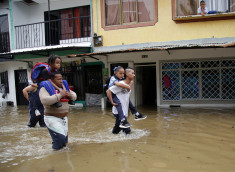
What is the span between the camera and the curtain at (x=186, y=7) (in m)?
9.10

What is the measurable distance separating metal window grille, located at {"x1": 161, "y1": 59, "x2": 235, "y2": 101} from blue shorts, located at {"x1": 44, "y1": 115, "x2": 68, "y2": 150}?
699 centimetres

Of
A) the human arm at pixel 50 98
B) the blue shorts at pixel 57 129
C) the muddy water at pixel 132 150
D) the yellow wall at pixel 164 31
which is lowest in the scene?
the muddy water at pixel 132 150

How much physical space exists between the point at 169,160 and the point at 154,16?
7499mm

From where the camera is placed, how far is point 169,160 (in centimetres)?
336

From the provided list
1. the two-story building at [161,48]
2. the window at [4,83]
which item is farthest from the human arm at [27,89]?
the window at [4,83]

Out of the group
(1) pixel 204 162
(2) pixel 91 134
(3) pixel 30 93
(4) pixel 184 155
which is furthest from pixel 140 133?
(3) pixel 30 93

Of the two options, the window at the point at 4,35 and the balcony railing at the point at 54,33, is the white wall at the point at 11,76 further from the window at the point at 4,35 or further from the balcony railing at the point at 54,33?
the balcony railing at the point at 54,33

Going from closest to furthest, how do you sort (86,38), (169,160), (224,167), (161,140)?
1. (224,167)
2. (169,160)
3. (161,140)
4. (86,38)

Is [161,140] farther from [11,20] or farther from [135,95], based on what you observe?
[11,20]

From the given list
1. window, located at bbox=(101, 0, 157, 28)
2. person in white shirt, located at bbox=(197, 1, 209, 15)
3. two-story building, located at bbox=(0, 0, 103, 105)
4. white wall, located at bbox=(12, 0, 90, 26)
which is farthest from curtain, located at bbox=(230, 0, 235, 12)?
white wall, located at bbox=(12, 0, 90, 26)

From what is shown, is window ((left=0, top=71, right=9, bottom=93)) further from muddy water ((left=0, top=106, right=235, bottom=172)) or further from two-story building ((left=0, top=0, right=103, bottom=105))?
muddy water ((left=0, top=106, right=235, bottom=172))

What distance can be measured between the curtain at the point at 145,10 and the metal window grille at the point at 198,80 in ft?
7.19

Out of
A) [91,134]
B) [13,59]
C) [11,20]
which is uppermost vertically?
[11,20]

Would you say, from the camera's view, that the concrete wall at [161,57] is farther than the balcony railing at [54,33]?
No
